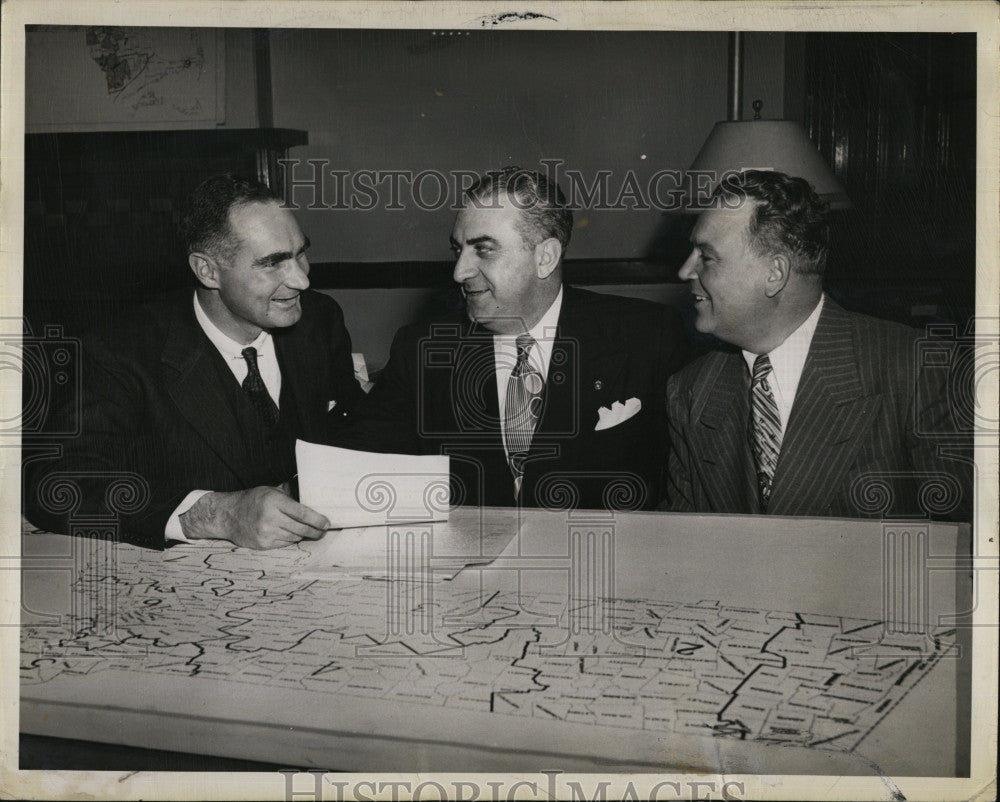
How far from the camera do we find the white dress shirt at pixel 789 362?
87.5 inches

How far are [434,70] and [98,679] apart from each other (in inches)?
54.1

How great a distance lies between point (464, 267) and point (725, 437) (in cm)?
74

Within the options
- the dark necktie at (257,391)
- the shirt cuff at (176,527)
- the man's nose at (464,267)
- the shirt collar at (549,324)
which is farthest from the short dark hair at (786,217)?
the shirt cuff at (176,527)

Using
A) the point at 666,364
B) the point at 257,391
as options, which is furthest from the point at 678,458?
the point at 257,391

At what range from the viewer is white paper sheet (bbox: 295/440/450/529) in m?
2.09

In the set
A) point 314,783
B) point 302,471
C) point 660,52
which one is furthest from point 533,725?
point 660,52

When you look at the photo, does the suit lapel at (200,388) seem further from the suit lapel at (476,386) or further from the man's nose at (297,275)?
the suit lapel at (476,386)

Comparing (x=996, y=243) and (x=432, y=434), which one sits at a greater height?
(x=996, y=243)

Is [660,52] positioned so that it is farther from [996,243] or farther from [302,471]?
[302,471]

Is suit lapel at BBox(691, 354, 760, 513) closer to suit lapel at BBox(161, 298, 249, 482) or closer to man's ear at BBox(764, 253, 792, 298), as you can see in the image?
man's ear at BBox(764, 253, 792, 298)

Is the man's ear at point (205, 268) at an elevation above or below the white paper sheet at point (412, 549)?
above

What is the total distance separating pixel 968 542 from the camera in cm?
195

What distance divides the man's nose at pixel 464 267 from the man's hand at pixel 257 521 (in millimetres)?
648

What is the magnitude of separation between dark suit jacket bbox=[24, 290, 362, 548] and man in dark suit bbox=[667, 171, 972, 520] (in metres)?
0.86
